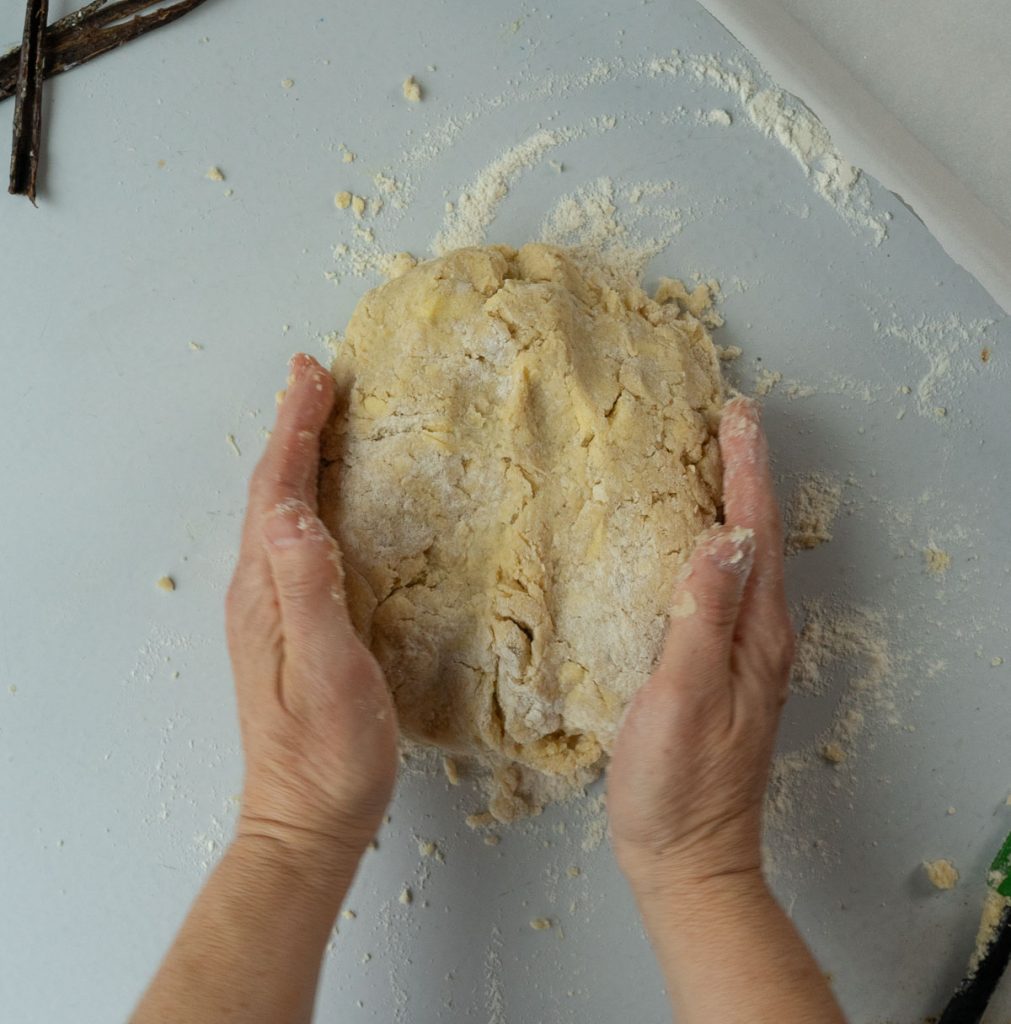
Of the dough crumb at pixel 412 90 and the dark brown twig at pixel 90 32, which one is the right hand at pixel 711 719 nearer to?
the dough crumb at pixel 412 90

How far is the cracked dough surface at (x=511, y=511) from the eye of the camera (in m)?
1.63

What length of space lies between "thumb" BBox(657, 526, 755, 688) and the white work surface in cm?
49

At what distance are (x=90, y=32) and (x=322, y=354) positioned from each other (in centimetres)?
98

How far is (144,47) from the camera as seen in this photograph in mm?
2115

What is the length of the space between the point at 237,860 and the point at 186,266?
1378 mm

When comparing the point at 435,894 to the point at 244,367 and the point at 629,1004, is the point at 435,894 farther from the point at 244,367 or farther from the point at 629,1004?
the point at 244,367

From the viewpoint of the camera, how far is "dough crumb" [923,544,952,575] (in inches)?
80.1

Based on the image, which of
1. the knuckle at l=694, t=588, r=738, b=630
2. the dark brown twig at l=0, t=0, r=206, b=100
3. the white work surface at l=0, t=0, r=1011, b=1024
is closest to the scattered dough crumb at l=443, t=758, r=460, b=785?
the white work surface at l=0, t=0, r=1011, b=1024

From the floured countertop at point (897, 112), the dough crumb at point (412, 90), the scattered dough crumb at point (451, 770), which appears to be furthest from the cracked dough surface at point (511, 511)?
the floured countertop at point (897, 112)

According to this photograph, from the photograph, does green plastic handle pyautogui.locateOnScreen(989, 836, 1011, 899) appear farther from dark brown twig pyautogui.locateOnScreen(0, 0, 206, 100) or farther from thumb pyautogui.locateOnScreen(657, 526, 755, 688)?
dark brown twig pyautogui.locateOnScreen(0, 0, 206, 100)

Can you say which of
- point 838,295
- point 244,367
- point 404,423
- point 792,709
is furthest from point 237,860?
point 838,295

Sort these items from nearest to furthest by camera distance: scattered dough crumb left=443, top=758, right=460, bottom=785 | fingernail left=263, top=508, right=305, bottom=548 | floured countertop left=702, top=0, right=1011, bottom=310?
1. fingernail left=263, top=508, right=305, bottom=548
2. scattered dough crumb left=443, top=758, right=460, bottom=785
3. floured countertop left=702, top=0, right=1011, bottom=310

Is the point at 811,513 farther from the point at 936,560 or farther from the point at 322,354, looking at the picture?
the point at 322,354

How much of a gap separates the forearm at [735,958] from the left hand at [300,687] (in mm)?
608
